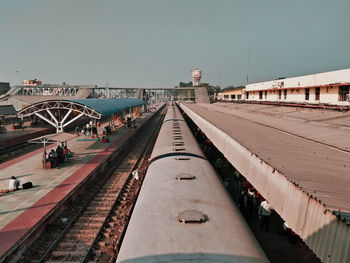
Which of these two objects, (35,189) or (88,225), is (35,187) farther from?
(88,225)

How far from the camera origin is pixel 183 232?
398 centimetres

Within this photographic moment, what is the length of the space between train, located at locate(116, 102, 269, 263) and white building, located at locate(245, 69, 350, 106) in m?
17.8

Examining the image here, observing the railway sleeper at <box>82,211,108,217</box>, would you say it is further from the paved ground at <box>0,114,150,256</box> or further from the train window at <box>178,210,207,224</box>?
the train window at <box>178,210,207,224</box>

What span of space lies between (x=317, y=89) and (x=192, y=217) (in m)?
22.5

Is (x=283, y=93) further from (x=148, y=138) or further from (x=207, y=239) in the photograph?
(x=207, y=239)

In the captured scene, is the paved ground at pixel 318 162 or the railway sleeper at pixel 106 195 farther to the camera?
the railway sleeper at pixel 106 195

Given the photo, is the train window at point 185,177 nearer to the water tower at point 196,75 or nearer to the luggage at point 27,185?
the luggage at point 27,185

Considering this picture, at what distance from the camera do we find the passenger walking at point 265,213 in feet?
27.0

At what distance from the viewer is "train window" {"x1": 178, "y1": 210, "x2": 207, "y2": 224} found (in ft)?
14.0

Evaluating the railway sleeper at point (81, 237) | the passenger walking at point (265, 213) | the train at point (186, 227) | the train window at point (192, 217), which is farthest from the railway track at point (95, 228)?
the passenger walking at point (265, 213)

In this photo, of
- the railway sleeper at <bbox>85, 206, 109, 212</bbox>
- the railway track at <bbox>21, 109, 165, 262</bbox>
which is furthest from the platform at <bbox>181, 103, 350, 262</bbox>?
the railway sleeper at <bbox>85, 206, 109, 212</bbox>

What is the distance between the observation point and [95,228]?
31.6 ft

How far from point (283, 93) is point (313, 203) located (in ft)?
93.3

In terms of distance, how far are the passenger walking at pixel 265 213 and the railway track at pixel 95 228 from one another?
5559mm
